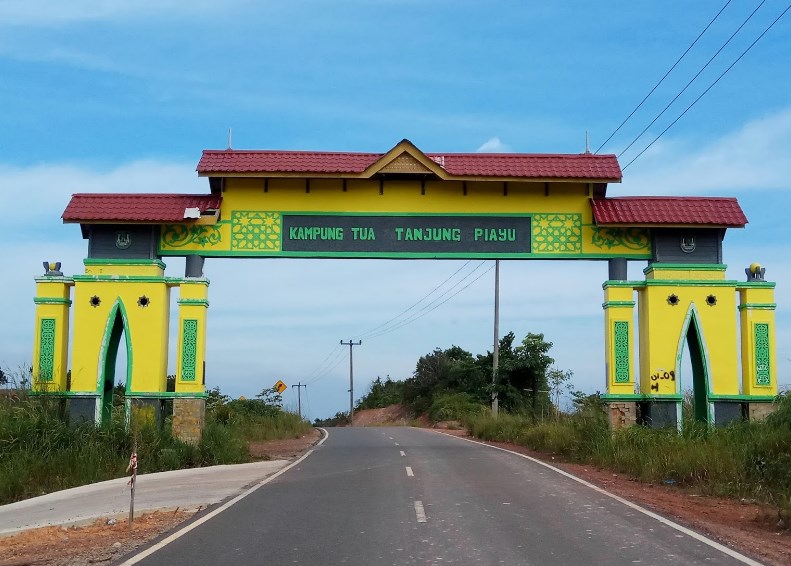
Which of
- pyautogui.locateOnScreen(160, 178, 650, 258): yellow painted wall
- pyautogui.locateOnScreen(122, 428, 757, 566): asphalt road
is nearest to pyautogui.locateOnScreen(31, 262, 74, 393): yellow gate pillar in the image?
pyautogui.locateOnScreen(160, 178, 650, 258): yellow painted wall

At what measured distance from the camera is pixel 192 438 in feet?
70.5

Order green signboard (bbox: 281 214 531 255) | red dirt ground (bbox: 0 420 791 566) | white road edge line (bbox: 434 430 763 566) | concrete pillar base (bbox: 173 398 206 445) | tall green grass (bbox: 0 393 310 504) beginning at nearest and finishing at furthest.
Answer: white road edge line (bbox: 434 430 763 566)
red dirt ground (bbox: 0 420 791 566)
tall green grass (bbox: 0 393 310 504)
concrete pillar base (bbox: 173 398 206 445)
green signboard (bbox: 281 214 531 255)

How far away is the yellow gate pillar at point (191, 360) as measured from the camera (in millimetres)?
21484

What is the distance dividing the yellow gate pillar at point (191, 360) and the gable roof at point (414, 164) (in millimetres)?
2967

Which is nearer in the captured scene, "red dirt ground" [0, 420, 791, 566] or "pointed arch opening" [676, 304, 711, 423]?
"red dirt ground" [0, 420, 791, 566]

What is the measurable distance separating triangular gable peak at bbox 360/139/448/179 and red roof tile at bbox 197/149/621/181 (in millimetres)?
283

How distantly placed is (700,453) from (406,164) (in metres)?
9.67

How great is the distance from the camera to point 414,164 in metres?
21.8

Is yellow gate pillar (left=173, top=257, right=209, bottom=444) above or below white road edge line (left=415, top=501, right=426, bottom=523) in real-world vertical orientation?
above

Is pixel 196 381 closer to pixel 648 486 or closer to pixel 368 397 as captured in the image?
pixel 648 486

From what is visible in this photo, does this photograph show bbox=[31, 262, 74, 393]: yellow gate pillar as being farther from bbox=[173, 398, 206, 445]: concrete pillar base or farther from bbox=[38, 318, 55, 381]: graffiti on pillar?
bbox=[173, 398, 206, 445]: concrete pillar base

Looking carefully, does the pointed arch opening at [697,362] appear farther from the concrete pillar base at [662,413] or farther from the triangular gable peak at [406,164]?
the triangular gable peak at [406,164]

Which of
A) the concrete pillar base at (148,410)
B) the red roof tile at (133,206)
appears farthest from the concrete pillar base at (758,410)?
the concrete pillar base at (148,410)

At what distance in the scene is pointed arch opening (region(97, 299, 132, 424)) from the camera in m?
21.7
